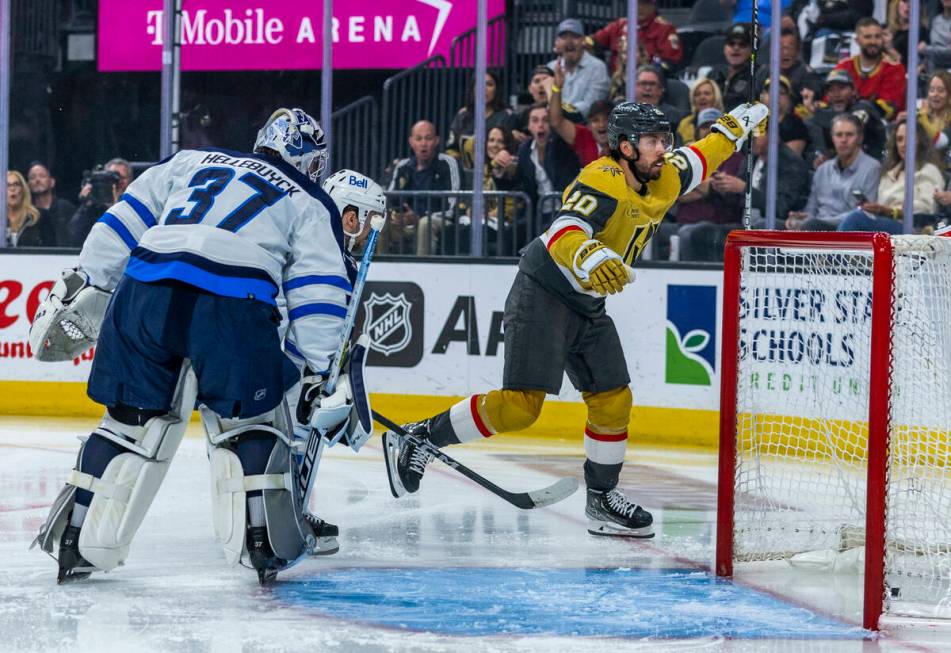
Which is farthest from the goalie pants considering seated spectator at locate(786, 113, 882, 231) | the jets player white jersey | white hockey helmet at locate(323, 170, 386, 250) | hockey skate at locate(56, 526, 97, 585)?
seated spectator at locate(786, 113, 882, 231)

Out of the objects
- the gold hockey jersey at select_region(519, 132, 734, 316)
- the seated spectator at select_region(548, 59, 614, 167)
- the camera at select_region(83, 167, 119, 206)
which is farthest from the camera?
the camera at select_region(83, 167, 119, 206)

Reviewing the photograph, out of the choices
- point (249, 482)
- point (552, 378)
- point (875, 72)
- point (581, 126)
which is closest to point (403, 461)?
point (552, 378)

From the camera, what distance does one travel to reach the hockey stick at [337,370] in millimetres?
3154

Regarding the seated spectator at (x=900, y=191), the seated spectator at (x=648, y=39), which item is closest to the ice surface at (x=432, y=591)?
the seated spectator at (x=900, y=191)

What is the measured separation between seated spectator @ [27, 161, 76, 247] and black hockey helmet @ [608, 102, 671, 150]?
3803 millimetres

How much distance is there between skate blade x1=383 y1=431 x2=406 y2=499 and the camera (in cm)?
389

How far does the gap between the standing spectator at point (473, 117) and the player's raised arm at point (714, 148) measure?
2290mm

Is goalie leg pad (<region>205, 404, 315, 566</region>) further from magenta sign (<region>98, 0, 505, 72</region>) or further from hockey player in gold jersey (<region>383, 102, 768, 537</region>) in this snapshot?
magenta sign (<region>98, 0, 505, 72</region>)

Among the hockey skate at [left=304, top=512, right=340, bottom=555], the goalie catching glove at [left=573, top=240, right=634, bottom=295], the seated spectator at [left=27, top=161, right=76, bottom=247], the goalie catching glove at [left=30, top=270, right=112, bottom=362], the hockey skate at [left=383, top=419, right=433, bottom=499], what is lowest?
the hockey skate at [left=304, top=512, right=340, bottom=555]

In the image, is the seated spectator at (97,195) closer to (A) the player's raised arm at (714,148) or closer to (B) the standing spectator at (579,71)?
(B) the standing spectator at (579,71)

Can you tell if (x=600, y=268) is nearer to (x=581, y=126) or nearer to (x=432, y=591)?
(x=432, y=591)

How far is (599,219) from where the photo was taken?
3.63 m

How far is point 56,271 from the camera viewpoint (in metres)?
6.25

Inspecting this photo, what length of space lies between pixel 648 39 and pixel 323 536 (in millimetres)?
3499
